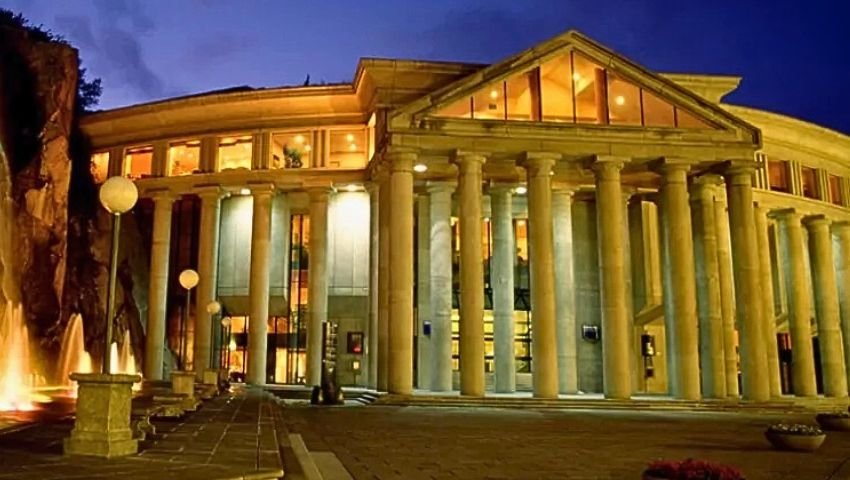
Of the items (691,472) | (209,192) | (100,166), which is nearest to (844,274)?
(209,192)

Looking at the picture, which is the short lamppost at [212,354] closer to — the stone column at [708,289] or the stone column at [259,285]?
the stone column at [259,285]

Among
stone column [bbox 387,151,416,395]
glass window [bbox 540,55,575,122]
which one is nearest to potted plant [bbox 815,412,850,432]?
stone column [bbox 387,151,416,395]

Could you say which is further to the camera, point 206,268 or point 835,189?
point 835,189

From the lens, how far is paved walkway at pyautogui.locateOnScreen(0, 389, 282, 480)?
825 cm

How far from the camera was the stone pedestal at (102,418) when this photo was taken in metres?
9.75

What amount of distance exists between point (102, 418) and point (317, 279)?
88.2ft

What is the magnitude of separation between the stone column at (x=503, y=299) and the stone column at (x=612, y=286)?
5.86 m

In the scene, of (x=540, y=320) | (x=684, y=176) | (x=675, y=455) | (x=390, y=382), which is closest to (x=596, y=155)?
(x=684, y=176)

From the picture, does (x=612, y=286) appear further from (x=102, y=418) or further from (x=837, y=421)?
(x=102, y=418)

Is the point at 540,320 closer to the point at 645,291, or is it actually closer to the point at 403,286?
the point at 403,286

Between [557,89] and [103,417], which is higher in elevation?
[557,89]

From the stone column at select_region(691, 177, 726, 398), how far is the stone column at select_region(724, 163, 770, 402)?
99 centimetres

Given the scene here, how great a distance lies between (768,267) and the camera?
127ft

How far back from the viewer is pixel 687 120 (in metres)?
31.9
